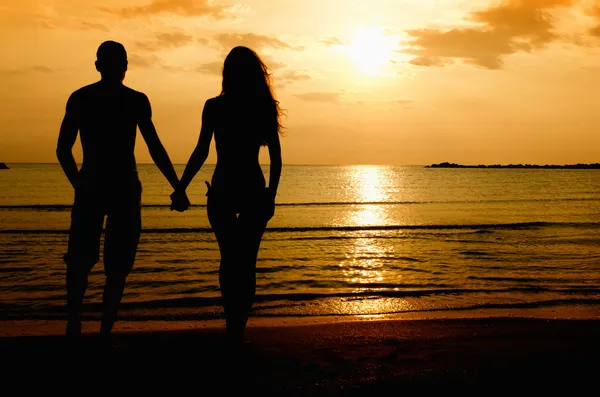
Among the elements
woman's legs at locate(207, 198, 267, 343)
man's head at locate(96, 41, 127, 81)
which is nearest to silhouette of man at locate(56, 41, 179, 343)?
man's head at locate(96, 41, 127, 81)

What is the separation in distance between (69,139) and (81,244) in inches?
31.8

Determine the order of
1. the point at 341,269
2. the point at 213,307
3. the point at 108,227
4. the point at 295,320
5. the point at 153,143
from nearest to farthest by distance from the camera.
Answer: the point at 108,227, the point at 153,143, the point at 295,320, the point at 213,307, the point at 341,269

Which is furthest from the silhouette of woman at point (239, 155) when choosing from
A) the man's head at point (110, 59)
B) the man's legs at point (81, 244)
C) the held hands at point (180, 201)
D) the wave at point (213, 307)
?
the wave at point (213, 307)

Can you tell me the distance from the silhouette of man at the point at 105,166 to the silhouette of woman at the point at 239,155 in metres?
0.57

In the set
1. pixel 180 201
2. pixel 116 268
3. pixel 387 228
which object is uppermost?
pixel 180 201

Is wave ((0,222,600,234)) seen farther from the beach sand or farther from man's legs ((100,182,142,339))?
man's legs ((100,182,142,339))

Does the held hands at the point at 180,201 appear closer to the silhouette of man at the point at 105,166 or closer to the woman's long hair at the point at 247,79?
the silhouette of man at the point at 105,166

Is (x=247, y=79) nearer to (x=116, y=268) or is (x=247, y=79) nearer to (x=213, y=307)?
(x=116, y=268)

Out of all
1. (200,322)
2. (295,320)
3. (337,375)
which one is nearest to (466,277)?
(295,320)

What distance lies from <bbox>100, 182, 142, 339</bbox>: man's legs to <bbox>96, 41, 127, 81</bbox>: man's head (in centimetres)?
90

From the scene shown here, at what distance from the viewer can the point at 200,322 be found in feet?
22.7

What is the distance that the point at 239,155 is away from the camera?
13.8ft

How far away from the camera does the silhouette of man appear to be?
4180 millimetres

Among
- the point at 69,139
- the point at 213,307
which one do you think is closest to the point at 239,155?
the point at 69,139
